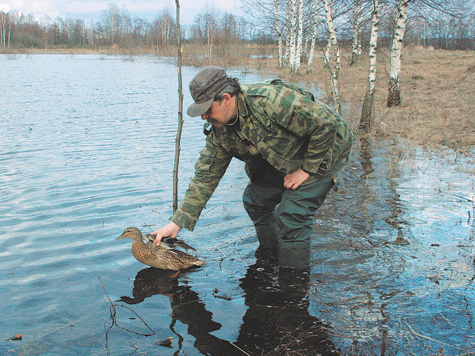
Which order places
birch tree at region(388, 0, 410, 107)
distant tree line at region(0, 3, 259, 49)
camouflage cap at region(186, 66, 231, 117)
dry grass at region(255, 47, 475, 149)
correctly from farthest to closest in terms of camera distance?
1. distant tree line at region(0, 3, 259, 49)
2. birch tree at region(388, 0, 410, 107)
3. dry grass at region(255, 47, 475, 149)
4. camouflage cap at region(186, 66, 231, 117)

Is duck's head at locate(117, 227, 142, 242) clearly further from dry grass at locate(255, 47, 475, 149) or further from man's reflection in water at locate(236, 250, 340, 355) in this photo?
dry grass at locate(255, 47, 475, 149)

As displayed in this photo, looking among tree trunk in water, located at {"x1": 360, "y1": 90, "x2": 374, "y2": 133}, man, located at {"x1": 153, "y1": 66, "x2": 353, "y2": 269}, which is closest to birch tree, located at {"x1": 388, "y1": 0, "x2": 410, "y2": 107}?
tree trunk in water, located at {"x1": 360, "y1": 90, "x2": 374, "y2": 133}

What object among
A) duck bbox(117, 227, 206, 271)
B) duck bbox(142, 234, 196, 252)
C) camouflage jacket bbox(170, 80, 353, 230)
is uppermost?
camouflage jacket bbox(170, 80, 353, 230)

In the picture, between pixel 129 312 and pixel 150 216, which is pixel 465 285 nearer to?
pixel 129 312

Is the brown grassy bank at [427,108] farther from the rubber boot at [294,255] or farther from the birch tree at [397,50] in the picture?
the rubber boot at [294,255]

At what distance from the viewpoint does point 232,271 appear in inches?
201

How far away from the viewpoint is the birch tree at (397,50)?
14180mm

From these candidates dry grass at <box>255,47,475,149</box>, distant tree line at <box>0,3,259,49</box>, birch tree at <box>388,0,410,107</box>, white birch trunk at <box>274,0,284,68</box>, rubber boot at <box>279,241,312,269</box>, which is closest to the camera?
rubber boot at <box>279,241,312,269</box>

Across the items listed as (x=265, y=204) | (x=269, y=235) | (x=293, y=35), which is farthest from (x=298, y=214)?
(x=293, y=35)

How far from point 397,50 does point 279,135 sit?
12.8 meters

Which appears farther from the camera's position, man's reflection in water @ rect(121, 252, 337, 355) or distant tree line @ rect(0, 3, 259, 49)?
distant tree line @ rect(0, 3, 259, 49)

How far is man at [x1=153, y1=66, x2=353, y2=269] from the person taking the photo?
152 inches

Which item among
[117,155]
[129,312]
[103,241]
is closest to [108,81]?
[117,155]

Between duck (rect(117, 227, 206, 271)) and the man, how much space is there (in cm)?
35
